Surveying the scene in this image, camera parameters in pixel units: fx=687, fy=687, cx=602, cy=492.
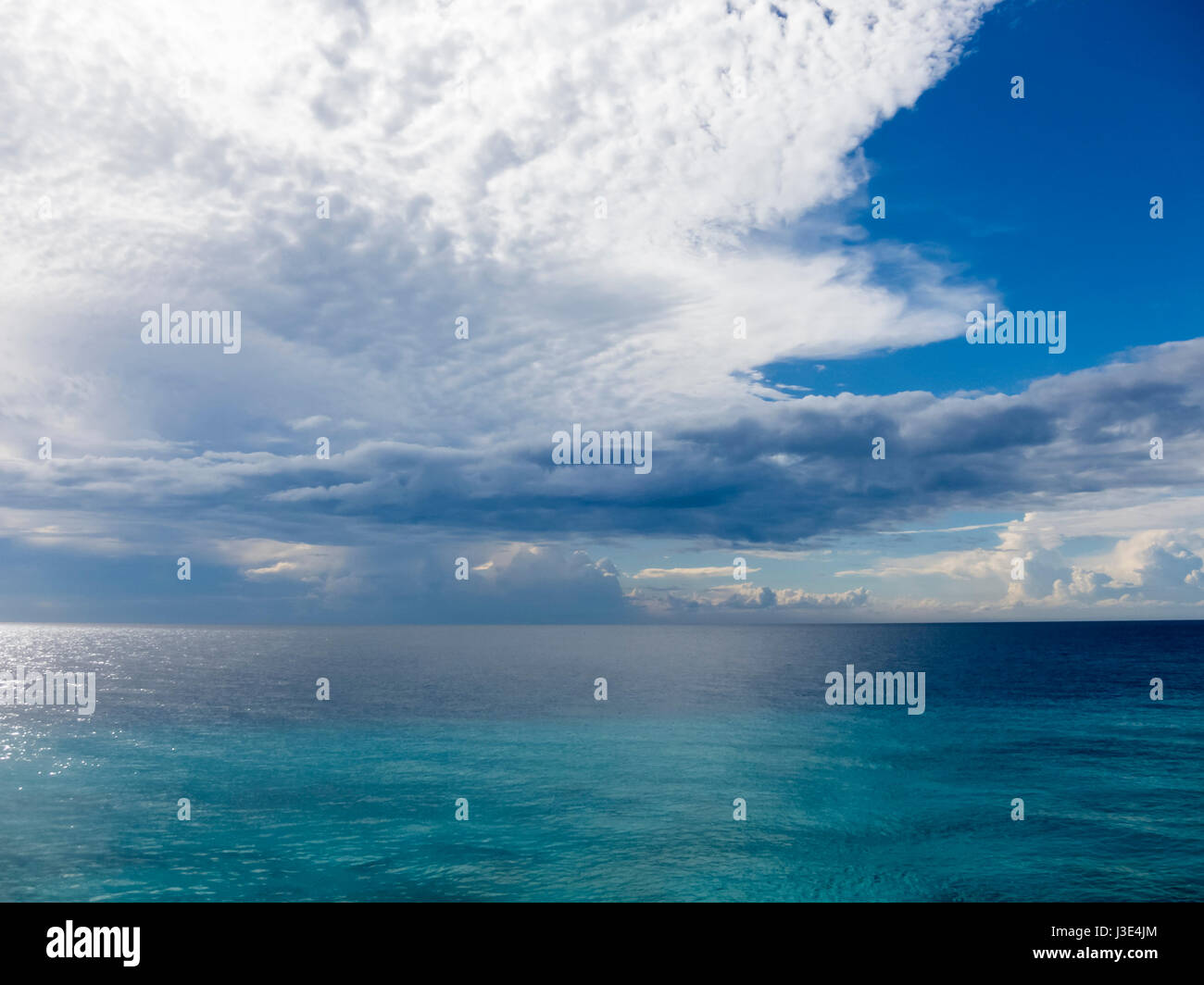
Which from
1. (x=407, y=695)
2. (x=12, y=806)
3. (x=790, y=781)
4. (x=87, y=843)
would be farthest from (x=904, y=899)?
(x=407, y=695)

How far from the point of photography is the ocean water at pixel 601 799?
1016 inches

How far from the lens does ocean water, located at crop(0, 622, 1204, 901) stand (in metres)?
25.8

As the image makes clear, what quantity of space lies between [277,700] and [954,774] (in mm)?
→ 68003

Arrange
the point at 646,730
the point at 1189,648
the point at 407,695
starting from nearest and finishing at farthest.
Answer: the point at 646,730 < the point at 407,695 < the point at 1189,648

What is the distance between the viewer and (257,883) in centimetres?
2555

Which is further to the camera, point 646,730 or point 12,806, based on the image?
point 646,730

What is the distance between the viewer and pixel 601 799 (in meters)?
36.1

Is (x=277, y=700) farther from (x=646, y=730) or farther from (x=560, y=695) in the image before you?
(x=646, y=730)

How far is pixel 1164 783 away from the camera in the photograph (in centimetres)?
3947

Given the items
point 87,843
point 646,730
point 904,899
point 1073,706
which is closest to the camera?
point 904,899
